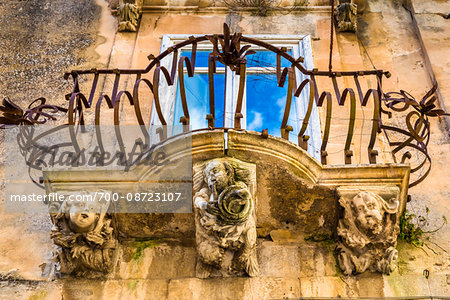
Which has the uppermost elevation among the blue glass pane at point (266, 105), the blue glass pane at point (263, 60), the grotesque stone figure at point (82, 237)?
the blue glass pane at point (263, 60)

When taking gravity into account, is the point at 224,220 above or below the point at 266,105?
below

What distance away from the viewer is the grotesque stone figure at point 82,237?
5.04 meters

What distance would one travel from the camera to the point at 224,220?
496 centimetres

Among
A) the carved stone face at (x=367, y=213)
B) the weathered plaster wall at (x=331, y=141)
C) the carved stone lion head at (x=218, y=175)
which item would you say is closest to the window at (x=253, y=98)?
the weathered plaster wall at (x=331, y=141)

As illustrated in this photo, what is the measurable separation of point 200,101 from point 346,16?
2102 millimetres

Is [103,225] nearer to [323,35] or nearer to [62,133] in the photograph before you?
[62,133]

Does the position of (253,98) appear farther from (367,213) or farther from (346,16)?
(367,213)

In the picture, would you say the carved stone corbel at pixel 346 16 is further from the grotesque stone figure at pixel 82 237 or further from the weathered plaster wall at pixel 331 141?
the grotesque stone figure at pixel 82 237

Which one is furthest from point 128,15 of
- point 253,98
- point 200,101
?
point 253,98

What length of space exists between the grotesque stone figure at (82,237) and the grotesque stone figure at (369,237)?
186 centimetres

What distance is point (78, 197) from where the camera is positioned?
5.15m

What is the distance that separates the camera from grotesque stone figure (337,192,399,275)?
5164 mm

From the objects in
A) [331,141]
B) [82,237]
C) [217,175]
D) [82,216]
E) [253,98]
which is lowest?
[82,237]

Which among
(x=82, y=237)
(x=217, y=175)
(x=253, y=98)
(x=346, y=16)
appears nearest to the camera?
(x=217, y=175)
